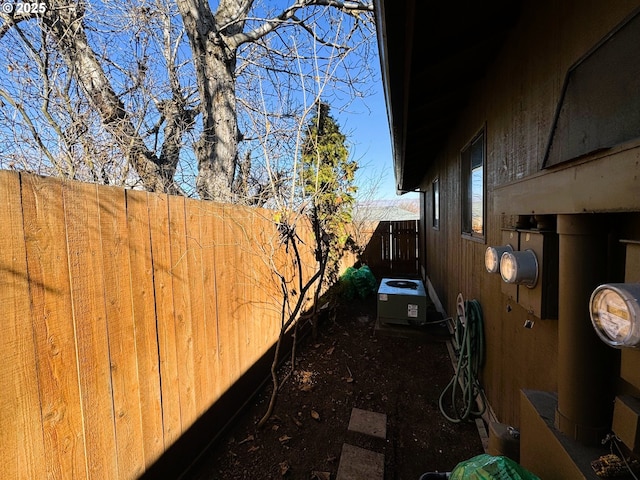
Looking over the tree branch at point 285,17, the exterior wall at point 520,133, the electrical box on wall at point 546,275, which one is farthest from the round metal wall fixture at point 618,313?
the tree branch at point 285,17

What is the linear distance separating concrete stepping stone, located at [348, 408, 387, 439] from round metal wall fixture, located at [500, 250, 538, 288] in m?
1.82

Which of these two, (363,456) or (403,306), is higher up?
(403,306)

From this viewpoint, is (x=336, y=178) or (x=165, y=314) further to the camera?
(x=336, y=178)

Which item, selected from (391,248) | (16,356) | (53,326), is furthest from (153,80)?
(391,248)

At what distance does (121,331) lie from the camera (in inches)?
61.2

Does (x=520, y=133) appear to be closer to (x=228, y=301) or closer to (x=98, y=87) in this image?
(x=228, y=301)

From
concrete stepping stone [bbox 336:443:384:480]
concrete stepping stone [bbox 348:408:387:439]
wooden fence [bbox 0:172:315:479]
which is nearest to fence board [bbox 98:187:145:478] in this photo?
wooden fence [bbox 0:172:315:479]

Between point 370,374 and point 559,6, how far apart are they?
342 centimetres

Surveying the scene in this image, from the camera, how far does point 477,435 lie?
92.9 inches

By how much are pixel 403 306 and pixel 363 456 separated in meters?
2.49

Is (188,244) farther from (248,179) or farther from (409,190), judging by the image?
(409,190)

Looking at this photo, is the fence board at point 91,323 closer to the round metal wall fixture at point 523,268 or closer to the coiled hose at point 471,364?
the round metal wall fixture at point 523,268

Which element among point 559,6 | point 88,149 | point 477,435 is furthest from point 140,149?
point 477,435

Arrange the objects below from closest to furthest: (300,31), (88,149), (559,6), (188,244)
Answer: (559,6)
(188,244)
(88,149)
(300,31)
